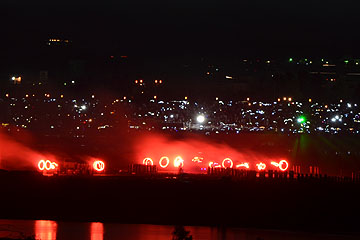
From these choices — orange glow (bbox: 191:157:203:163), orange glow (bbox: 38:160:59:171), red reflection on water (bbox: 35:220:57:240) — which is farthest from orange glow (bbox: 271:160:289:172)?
red reflection on water (bbox: 35:220:57:240)

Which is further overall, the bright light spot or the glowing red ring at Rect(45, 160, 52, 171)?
the bright light spot

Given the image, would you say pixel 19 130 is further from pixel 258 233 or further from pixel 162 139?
pixel 258 233

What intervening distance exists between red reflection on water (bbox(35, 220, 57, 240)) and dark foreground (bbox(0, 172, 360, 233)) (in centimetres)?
184

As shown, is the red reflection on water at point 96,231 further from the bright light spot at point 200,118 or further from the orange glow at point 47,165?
the bright light spot at point 200,118

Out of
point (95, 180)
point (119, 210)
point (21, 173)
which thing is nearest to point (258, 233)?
point (119, 210)

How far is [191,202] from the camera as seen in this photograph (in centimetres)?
4775

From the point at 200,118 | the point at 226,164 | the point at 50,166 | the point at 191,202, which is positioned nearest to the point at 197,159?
the point at 226,164

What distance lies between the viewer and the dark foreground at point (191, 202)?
46.0 m

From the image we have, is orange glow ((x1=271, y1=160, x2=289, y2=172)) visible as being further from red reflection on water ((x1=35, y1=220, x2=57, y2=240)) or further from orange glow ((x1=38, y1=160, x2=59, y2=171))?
red reflection on water ((x1=35, y1=220, x2=57, y2=240))

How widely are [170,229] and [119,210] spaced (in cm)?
518

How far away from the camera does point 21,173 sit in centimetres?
5188


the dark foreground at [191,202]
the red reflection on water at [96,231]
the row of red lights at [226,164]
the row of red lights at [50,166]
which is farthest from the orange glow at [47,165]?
the red reflection on water at [96,231]

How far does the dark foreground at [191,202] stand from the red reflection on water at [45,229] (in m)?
1.84

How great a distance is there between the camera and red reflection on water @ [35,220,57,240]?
38.5 metres
